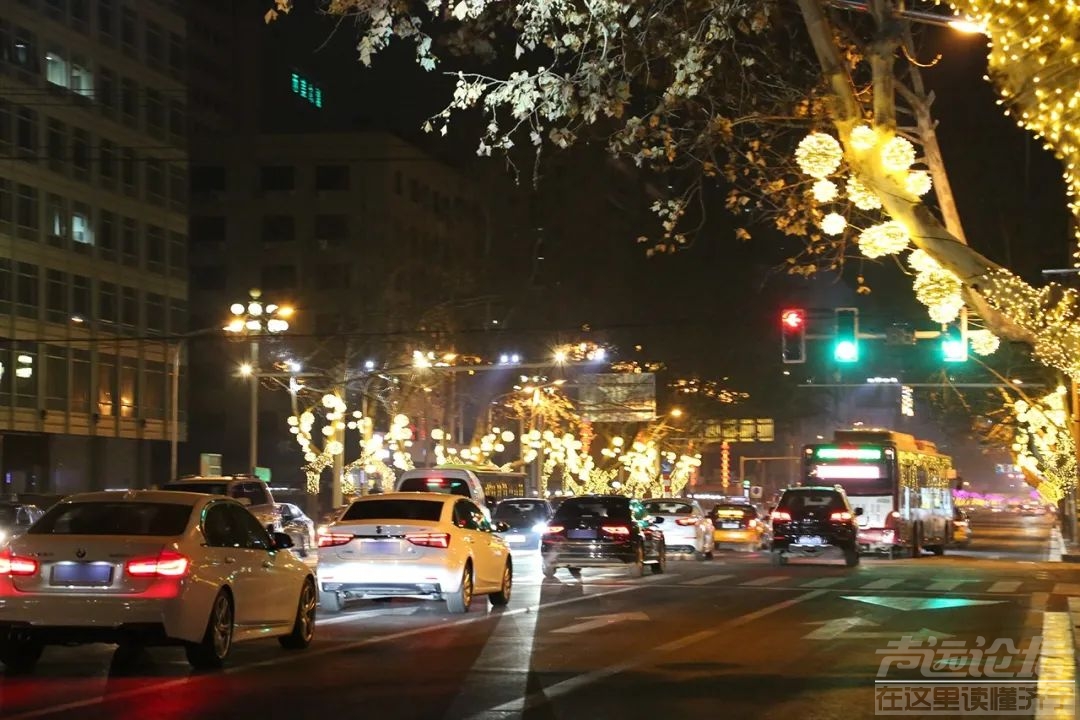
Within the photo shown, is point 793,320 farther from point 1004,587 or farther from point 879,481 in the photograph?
point 879,481

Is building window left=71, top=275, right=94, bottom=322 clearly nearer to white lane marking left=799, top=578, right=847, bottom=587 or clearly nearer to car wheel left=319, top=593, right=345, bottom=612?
white lane marking left=799, top=578, right=847, bottom=587

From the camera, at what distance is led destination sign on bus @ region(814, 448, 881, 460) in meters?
42.8

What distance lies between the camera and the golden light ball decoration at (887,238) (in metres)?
17.1

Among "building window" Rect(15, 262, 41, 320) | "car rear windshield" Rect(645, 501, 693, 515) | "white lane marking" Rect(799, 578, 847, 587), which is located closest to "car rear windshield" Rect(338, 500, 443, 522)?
"white lane marking" Rect(799, 578, 847, 587)

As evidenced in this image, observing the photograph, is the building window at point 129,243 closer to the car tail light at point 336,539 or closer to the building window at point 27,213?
the building window at point 27,213

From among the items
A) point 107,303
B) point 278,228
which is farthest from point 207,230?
point 107,303

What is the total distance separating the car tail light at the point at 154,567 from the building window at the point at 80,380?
5133cm

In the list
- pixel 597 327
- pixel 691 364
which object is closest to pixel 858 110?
pixel 597 327

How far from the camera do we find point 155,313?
6875cm

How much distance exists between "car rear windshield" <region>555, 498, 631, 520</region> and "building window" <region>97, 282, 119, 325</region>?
39.6 meters

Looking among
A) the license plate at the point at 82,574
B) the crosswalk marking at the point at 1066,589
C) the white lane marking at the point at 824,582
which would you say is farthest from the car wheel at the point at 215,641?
the crosswalk marking at the point at 1066,589

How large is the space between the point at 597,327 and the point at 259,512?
33059mm

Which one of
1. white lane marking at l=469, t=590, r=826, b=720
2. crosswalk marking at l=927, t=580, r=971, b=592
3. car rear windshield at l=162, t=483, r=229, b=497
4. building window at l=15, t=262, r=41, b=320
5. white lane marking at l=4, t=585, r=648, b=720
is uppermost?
building window at l=15, t=262, r=41, b=320

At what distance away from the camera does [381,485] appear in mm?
62656
